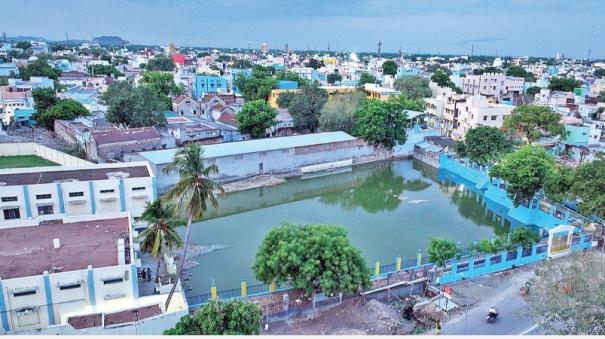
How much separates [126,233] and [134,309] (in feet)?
8.86

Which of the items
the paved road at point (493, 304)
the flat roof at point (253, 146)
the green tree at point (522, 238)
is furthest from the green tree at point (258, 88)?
the paved road at point (493, 304)

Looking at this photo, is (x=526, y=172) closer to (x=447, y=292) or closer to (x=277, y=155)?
(x=447, y=292)

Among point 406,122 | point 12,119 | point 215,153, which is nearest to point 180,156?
point 215,153

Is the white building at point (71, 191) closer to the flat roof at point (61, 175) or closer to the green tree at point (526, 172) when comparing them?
the flat roof at point (61, 175)

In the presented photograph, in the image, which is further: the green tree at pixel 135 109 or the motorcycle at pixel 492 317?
the green tree at pixel 135 109

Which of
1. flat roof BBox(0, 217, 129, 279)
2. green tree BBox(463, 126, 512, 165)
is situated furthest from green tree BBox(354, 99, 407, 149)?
flat roof BBox(0, 217, 129, 279)

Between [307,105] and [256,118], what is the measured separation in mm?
4213

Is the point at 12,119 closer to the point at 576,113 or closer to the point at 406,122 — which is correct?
the point at 406,122

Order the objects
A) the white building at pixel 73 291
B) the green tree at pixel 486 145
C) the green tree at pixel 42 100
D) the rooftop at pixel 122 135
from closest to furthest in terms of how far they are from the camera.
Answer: the white building at pixel 73 291, the green tree at pixel 486 145, the rooftop at pixel 122 135, the green tree at pixel 42 100

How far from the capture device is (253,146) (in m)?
21.9

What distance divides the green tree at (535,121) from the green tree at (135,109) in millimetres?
19253

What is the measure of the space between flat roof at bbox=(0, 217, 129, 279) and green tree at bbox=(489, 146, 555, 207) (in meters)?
12.0

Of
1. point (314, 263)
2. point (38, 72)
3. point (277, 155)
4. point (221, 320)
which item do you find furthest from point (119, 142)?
point (38, 72)

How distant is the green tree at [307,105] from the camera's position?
27969 mm
